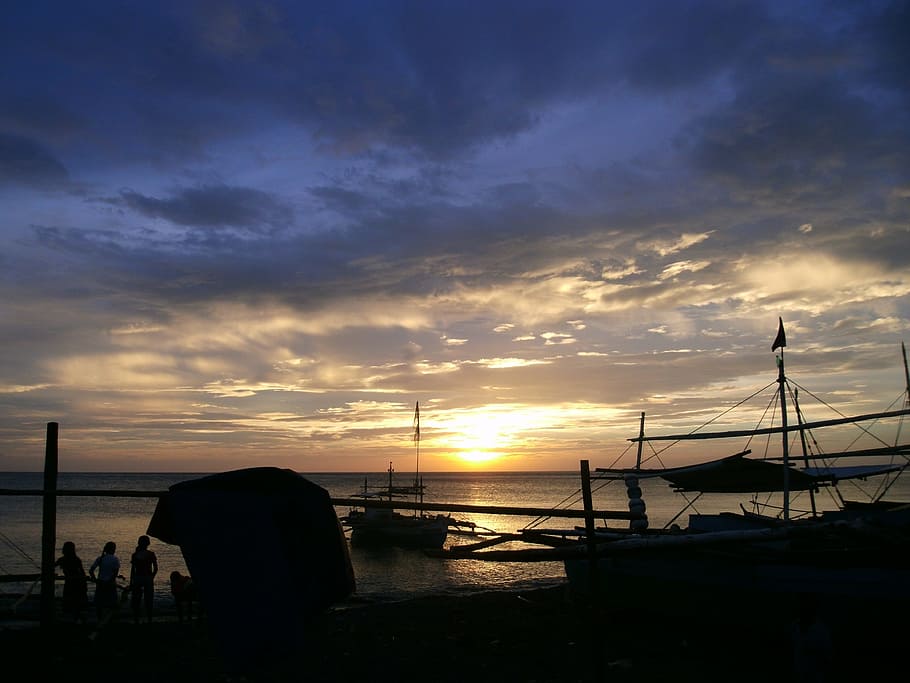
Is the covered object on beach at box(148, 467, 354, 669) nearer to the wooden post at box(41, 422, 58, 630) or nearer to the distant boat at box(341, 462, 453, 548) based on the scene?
the wooden post at box(41, 422, 58, 630)

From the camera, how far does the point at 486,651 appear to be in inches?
539

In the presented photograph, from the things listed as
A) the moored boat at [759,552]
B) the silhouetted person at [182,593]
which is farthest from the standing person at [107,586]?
the moored boat at [759,552]

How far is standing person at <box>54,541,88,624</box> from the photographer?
14.6m

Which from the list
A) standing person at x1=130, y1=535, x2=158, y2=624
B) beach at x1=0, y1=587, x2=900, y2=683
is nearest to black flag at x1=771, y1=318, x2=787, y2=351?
beach at x1=0, y1=587, x2=900, y2=683

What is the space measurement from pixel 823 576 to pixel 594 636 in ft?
20.2

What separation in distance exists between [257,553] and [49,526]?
3.57 m

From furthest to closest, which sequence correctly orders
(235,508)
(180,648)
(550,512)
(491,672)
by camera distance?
1. (180,648)
2. (491,672)
3. (550,512)
4. (235,508)

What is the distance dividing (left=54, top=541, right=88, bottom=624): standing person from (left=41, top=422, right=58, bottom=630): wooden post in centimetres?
574

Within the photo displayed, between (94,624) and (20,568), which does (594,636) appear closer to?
(94,624)

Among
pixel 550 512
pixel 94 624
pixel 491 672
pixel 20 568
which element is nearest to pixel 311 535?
pixel 550 512

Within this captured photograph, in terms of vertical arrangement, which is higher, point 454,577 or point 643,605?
point 643,605

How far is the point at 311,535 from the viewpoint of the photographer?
7.67m

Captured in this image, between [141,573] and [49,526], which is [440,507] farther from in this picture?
[141,573]

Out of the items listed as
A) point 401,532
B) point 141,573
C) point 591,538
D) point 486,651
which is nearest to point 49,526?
point 591,538
